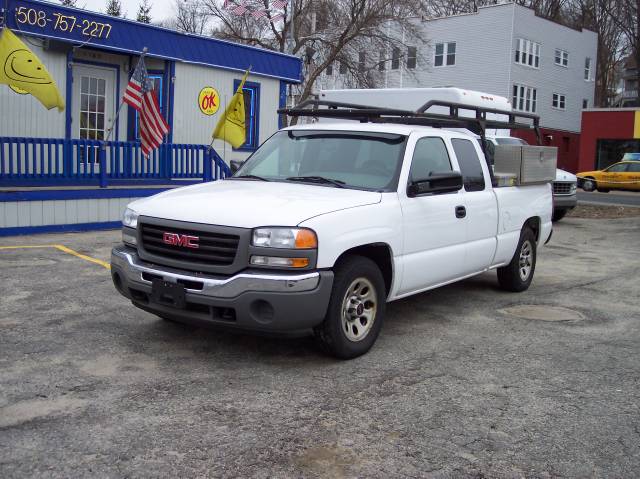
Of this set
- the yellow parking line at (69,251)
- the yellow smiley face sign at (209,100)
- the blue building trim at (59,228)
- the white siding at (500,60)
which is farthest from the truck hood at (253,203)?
the white siding at (500,60)

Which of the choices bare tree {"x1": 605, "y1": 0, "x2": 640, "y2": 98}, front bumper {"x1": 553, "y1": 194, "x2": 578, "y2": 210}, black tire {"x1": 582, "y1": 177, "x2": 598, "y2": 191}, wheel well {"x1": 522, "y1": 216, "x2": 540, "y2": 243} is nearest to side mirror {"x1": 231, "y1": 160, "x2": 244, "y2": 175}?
wheel well {"x1": 522, "y1": 216, "x2": 540, "y2": 243}

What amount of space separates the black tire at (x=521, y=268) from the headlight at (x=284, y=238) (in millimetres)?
3982

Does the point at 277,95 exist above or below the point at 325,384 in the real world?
above

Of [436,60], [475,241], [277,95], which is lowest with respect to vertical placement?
[475,241]

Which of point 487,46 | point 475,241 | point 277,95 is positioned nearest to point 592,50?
point 487,46

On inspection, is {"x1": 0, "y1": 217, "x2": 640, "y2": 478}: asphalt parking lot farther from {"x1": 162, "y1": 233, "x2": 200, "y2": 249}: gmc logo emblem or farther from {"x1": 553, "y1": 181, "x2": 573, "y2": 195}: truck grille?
{"x1": 553, "y1": 181, "x2": 573, "y2": 195}: truck grille

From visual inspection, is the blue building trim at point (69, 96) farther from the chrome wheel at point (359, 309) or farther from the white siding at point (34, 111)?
the chrome wheel at point (359, 309)

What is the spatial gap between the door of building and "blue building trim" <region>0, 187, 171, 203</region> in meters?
1.77

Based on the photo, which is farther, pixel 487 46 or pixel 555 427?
pixel 487 46

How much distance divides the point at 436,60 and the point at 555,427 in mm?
41852

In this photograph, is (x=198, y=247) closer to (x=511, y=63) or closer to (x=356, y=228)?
(x=356, y=228)

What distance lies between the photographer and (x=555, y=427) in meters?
4.35

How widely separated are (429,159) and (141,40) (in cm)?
1004

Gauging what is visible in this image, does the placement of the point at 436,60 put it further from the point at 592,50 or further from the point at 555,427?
the point at 555,427
